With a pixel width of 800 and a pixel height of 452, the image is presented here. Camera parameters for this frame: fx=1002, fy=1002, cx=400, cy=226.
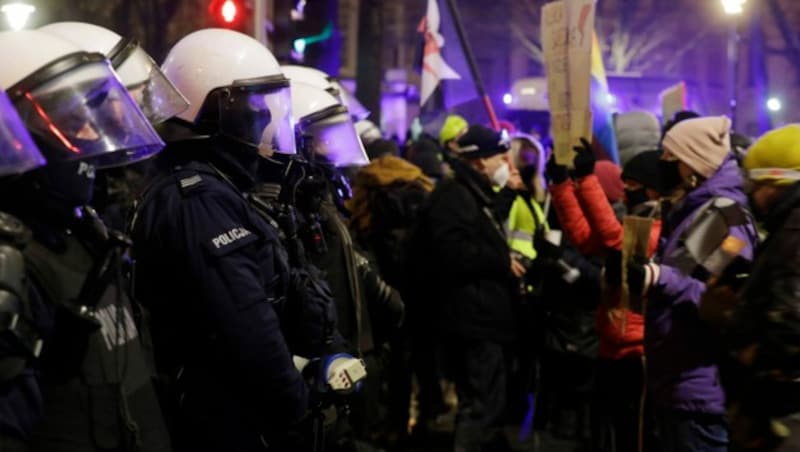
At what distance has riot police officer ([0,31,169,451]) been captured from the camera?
2.53 meters

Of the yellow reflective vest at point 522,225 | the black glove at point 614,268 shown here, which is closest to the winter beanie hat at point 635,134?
the yellow reflective vest at point 522,225

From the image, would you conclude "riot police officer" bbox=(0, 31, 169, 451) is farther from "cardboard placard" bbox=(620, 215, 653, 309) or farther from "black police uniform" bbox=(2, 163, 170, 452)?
"cardboard placard" bbox=(620, 215, 653, 309)

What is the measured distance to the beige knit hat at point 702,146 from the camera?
15.8 ft

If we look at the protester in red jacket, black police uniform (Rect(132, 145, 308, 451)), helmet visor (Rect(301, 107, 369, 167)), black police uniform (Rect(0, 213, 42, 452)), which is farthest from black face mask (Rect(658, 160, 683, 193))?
black police uniform (Rect(0, 213, 42, 452))

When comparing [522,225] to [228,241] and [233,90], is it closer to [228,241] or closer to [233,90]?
[233,90]

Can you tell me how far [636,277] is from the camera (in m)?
4.54

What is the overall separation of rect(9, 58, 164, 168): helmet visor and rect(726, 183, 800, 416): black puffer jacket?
1982 mm

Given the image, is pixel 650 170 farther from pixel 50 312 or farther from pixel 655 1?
pixel 655 1

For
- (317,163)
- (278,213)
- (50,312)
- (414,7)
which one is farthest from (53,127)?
(414,7)

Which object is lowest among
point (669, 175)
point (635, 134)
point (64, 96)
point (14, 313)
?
point (635, 134)

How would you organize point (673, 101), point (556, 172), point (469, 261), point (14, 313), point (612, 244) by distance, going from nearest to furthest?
point (14, 313) < point (612, 244) < point (556, 172) < point (469, 261) < point (673, 101)

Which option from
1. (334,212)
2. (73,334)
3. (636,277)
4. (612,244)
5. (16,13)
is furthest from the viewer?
(16,13)

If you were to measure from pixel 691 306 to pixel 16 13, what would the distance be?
5.97 m

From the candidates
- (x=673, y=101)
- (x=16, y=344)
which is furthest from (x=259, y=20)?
(x=16, y=344)
